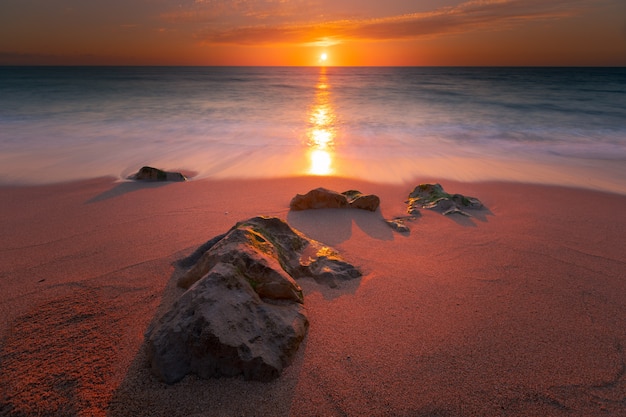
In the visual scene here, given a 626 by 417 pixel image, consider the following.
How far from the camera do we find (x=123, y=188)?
558 centimetres

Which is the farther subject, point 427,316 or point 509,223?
point 509,223

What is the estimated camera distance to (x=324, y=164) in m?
7.62

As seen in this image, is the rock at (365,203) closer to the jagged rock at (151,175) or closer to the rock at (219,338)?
the rock at (219,338)

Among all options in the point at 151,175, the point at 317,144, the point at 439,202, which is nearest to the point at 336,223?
the point at 439,202

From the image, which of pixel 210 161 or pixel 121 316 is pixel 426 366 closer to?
pixel 121 316

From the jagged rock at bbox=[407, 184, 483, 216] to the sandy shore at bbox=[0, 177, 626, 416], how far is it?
24 cm

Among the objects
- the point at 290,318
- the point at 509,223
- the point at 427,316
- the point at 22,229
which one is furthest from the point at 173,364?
the point at 509,223

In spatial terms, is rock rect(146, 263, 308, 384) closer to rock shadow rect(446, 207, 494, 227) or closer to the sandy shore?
the sandy shore

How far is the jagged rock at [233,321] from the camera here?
1.97 m

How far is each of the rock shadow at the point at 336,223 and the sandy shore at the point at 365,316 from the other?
27 millimetres

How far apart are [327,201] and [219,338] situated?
9.35 ft

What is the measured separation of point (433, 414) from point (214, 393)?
1207 mm

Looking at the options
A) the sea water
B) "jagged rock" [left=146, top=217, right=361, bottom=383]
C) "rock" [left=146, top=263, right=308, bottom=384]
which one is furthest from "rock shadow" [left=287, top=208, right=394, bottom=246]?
the sea water

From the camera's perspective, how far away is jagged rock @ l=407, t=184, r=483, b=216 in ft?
15.2
